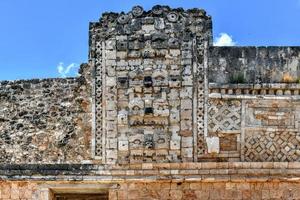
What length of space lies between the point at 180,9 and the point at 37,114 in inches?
113

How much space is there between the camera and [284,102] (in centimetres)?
870

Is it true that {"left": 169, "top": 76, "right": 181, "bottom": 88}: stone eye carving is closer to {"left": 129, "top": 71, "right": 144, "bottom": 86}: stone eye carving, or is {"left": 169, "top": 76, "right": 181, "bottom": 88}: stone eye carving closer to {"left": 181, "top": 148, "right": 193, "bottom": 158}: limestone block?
{"left": 129, "top": 71, "right": 144, "bottom": 86}: stone eye carving

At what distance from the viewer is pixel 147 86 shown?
8.76m

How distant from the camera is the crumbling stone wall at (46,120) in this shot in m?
9.03

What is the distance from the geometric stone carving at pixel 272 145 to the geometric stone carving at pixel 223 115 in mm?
246

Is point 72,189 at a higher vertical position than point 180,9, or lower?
lower

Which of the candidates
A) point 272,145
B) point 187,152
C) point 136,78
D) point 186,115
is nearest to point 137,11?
point 136,78

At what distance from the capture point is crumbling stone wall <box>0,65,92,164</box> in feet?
29.6

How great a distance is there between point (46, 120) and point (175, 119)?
2.26 metres

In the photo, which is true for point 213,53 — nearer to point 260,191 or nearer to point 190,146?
point 190,146

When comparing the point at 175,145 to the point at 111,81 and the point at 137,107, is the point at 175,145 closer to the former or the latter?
the point at 137,107

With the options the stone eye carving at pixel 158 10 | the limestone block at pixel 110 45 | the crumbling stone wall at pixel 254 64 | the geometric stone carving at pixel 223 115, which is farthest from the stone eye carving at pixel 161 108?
the stone eye carving at pixel 158 10

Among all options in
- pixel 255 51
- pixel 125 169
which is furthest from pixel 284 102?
pixel 125 169

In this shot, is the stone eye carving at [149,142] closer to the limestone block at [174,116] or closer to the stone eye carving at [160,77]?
the limestone block at [174,116]
